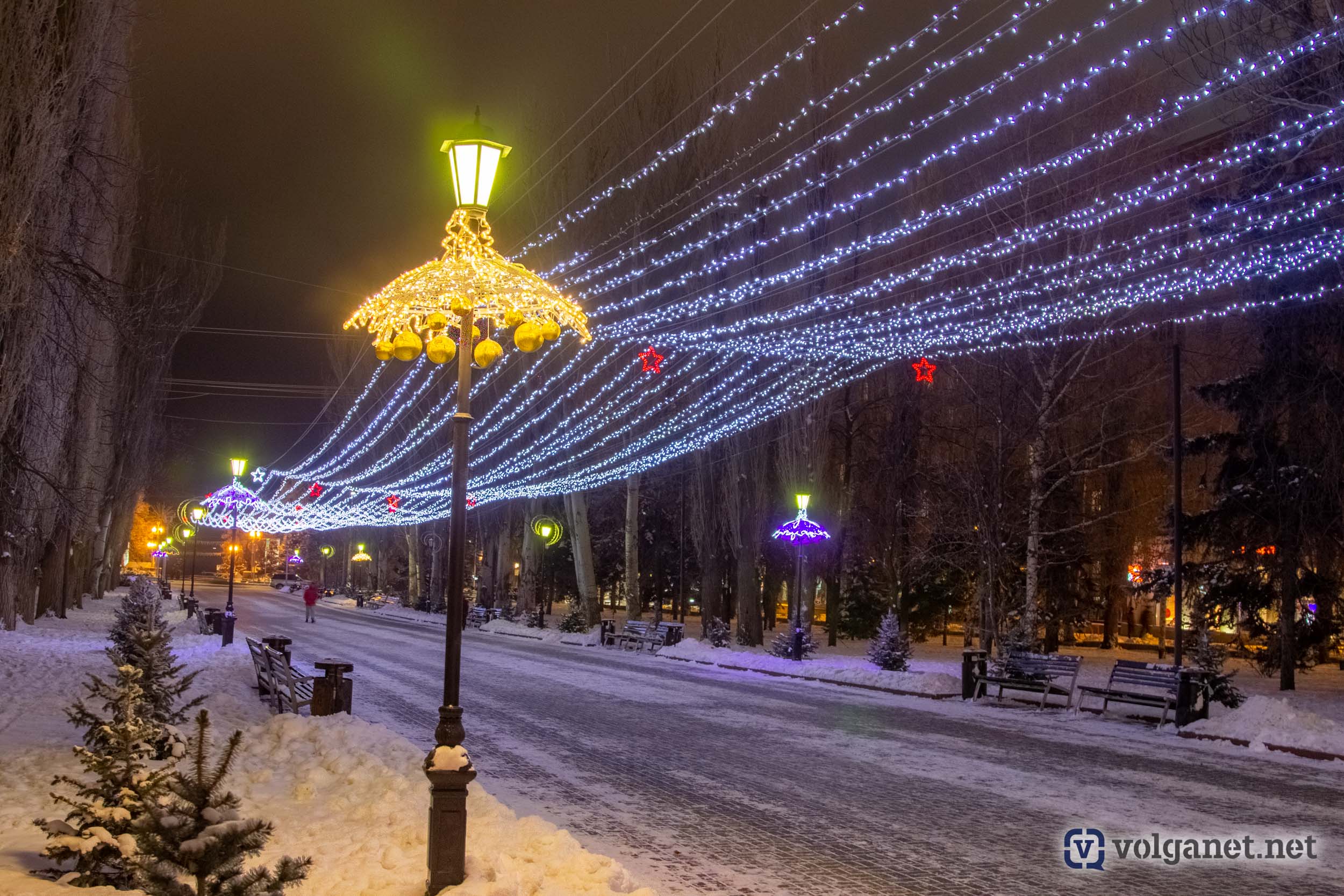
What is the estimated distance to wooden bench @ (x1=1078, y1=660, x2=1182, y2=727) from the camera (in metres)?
15.3

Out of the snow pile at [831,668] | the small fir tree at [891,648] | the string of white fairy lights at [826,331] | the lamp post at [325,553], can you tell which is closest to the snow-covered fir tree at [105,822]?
the string of white fairy lights at [826,331]

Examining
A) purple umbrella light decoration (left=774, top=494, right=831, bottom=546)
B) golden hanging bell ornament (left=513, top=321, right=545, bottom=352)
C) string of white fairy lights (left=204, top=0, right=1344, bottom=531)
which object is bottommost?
purple umbrella light decoration (left=774, top=494, right=831, bottom=546)

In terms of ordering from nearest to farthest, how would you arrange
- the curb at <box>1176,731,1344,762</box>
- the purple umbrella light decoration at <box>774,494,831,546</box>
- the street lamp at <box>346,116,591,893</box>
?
the street lamp at <box>346,116,591,893</box> < the curb at <box>1176,731,1344,762</box> < the purple umbrella light decoration at <box>774,494,831,546</box>

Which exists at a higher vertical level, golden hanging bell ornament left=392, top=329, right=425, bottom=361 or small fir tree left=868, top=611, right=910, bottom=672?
golden hanging bell ornament left=392, top=329, right=425, bottom=361

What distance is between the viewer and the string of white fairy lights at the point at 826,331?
16.3 m

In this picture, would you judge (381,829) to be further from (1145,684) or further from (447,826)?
(1145,684)

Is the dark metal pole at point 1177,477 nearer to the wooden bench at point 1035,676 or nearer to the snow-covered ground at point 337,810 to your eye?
the wooden bench at point 1035,676

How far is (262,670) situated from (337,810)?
839cm

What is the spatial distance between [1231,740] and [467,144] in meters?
12.3

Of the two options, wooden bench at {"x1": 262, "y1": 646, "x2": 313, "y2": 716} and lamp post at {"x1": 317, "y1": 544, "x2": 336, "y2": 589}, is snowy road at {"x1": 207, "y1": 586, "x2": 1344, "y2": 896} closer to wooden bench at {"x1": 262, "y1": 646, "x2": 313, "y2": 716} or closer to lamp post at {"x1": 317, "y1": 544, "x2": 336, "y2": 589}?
wooden bench at {"x1": 262, "y1": 646, "x2": 313, "y2": 716}

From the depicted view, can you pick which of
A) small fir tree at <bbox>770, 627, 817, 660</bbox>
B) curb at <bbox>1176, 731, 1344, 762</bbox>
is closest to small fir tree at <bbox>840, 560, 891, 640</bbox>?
small fir tree at <bbox>770, 627, 817, 660</bbox>

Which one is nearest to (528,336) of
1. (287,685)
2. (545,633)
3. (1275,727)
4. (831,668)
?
(287,685)

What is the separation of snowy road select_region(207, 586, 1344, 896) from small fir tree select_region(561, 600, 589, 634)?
16.7m

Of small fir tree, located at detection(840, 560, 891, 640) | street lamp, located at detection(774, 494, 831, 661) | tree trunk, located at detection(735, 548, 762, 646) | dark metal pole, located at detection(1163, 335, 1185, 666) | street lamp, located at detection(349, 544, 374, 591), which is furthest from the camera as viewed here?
street lamp, located at detection(349, 544, 374, 591)
